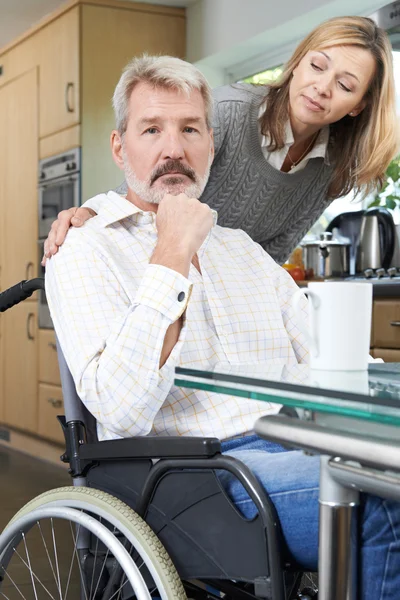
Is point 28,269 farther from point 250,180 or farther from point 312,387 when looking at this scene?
point 312,387

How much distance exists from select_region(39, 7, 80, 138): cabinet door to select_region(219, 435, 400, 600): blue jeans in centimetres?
391

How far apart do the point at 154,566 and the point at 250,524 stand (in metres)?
0.14

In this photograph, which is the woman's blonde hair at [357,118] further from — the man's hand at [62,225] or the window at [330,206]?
the window at [330,206]

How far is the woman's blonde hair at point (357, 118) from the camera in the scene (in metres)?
2.18

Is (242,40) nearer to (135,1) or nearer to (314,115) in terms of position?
(135,1)

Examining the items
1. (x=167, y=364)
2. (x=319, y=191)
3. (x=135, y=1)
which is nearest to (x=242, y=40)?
(x=135, y=1)

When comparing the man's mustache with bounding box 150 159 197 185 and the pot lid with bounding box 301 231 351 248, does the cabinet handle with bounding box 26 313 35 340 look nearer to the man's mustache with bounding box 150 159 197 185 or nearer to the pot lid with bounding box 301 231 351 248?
the pot lid with bounding box 301 231 351 248

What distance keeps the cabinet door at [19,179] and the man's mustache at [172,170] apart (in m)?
3.94

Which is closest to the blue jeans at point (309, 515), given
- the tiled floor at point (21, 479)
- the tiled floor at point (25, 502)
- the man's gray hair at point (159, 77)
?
the man's gray hair at point (159, 77)

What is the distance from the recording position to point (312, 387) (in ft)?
3.08

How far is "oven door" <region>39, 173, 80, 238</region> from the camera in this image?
5.08 metres

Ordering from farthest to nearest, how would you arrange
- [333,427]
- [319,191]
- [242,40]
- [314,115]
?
[242,40] < [319,191] < [314,115] < [333,427]

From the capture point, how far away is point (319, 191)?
2.45m

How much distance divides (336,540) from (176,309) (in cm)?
48
